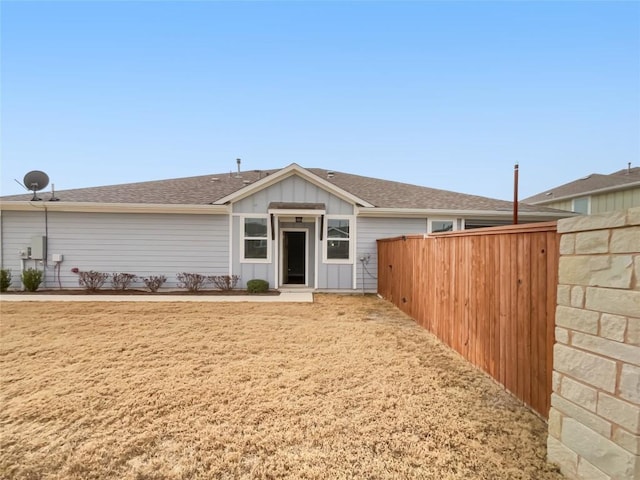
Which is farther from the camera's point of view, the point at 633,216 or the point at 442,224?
the point at 442,224

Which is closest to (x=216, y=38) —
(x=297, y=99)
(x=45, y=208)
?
(x=297, y=99)

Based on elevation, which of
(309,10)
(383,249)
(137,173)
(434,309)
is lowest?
(434,309)

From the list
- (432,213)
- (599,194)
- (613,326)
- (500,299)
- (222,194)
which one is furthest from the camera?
(599,194)

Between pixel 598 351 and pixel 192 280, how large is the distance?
993cm

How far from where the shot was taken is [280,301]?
863cm

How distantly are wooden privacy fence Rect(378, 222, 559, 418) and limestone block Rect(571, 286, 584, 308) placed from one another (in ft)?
1.87

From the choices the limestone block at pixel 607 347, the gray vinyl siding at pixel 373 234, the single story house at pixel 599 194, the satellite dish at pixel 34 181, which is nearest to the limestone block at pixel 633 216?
the limestone block at pixel 607 347

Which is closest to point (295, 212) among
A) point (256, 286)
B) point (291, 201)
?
point (291, 201)

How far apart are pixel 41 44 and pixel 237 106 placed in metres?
6.63

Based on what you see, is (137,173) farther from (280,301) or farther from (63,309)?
(280,301)

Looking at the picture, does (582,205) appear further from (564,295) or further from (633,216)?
(633,216)

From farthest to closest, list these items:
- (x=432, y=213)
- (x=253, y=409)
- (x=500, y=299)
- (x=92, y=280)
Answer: (x=432, y=213) < (x=92, y=280) < (x=500, y=299) < (x=253, y=409)

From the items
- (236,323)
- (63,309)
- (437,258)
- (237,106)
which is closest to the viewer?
(437,258)

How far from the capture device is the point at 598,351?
1922 mm
